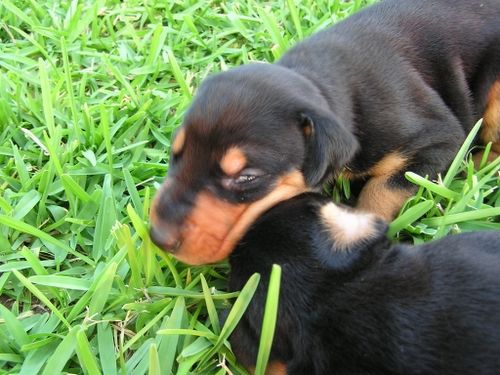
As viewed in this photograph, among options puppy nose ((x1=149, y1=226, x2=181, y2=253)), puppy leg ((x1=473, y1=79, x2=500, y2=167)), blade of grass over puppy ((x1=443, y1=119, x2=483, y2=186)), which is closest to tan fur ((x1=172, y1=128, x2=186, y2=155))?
puppy nose ((x1=149, y1=226, x2=181, y2=253))

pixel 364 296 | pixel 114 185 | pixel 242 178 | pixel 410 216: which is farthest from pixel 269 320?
pixel 114 185

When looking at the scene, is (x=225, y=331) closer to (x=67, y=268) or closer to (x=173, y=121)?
(x=67, y=268)

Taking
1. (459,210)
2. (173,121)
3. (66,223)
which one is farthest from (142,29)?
(459,210)

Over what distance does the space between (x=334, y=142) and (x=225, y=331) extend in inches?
32.9

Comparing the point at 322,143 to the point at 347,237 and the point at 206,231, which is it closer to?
the point at 347,237

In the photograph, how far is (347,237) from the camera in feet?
7.22

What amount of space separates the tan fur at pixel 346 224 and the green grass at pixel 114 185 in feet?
1.08

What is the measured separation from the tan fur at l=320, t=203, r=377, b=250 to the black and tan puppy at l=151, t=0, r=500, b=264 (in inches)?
9.0

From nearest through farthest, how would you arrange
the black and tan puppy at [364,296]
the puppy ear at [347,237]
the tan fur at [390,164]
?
the black and tan puppy at [364,296] < the puppy ear at [347,237] < the tan fur at [390,164]

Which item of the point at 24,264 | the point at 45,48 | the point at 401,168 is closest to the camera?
the point at 24,264

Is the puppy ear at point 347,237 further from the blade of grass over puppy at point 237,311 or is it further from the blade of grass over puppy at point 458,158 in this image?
the blade of grass over puppy at point 458,158

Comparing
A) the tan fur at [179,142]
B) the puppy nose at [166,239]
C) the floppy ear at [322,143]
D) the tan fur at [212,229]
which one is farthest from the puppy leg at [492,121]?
the puppy nose at [166,239]

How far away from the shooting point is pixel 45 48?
3.83 metres

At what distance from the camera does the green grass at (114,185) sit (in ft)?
7.59
